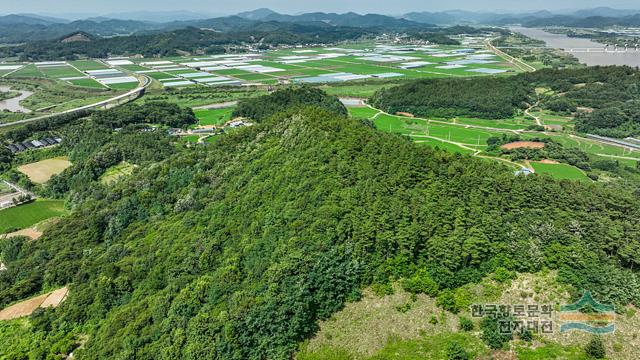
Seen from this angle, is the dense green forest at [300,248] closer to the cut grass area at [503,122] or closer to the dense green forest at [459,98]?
the cut grass area at [503,122]

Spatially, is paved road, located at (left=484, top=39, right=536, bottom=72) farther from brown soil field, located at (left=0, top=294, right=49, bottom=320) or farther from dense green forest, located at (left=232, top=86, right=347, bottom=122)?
brown soil field, located at (left=0, top=294, right=49, bottom=320)

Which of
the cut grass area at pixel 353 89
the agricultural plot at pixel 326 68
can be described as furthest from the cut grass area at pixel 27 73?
the cut grass area at pixel 353 89

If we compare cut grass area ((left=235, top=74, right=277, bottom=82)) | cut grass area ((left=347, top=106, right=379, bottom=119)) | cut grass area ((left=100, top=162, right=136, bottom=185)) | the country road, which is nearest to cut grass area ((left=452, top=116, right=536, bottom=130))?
cut grass area ((left=347, top=106, right=379, bottom=119))

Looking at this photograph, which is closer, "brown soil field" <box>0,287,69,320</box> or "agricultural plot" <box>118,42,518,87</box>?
"brown soil field" <box>0,287,69,320</box>

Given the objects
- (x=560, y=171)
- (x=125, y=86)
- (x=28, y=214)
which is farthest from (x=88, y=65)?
(x=560, y=171)

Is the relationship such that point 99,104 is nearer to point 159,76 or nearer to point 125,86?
point 125,86

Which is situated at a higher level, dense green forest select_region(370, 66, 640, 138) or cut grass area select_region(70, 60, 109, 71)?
cut grass area select_region(70, 60, 109, 71)
